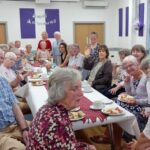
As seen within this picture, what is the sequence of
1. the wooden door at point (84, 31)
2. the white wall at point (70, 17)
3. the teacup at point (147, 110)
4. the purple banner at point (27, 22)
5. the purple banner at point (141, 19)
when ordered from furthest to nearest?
1. the wooden door at point (84, 31)
2. the purple banner at point (27, 22)
3. the white wall at point (70, 17)
4. the purple banner at point (141, 19)
5. the teacup at point (147, 110)

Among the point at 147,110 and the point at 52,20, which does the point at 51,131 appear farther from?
the point at 52,20

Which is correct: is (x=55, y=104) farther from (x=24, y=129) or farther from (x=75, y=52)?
(x=75, y=52)

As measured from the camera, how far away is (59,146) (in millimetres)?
1310

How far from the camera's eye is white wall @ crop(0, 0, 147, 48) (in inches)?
323

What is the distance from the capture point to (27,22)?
8398mm

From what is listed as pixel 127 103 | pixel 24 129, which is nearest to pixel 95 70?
pixel 127 103

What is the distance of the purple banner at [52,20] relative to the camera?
8.58 meters

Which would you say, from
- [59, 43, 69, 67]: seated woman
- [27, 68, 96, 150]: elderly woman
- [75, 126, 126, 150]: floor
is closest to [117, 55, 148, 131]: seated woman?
[75, 126, 126, 150]: floor

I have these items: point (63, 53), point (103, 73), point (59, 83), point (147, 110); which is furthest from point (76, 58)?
point (59, 83)

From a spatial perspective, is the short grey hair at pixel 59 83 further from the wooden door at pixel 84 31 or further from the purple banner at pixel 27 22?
the wooden door at pixel 84 31

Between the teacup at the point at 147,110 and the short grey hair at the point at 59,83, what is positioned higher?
the short grey hair at the point at 59,83

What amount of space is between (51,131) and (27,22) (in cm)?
756

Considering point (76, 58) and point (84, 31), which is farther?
point (84, 31)

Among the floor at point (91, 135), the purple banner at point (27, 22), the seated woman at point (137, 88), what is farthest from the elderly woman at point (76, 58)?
the purple banner at point (27, 22)
